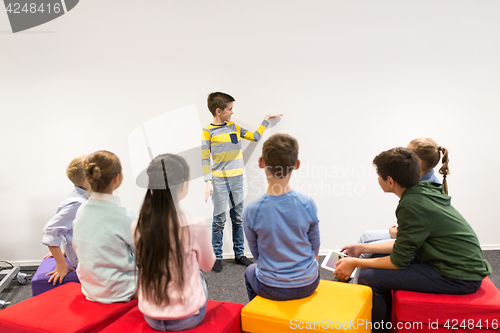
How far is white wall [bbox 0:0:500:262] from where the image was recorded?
2.84m

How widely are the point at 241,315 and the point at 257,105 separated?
6.07 ft

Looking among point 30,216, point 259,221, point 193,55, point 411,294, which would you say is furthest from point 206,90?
point 411,294

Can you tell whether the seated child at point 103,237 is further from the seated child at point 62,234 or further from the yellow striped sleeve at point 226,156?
the yellow striped sleeve at point 226,156

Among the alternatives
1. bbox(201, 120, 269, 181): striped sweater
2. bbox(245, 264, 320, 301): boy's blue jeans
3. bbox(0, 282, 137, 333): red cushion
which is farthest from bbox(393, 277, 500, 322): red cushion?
bbox(201, 120, 269, 181): striped sweater

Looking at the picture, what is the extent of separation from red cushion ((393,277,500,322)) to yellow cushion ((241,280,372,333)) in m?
0.15

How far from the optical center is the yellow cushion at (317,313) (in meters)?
1.32

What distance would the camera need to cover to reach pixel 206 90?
9.48 ft

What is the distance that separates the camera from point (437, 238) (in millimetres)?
1513

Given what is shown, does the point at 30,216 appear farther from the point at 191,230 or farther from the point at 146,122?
the point at 191,230

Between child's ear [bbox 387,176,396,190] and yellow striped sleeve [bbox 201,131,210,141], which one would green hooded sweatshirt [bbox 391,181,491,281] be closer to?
child's ear [bbox 387,176,396,190]

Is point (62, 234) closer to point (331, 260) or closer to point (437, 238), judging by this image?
point (331, 260)

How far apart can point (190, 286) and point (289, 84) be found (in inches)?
79.0

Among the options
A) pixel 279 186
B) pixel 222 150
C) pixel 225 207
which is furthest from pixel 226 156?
pixel 279 186

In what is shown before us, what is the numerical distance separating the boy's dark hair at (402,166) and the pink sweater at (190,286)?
2.90 feet
